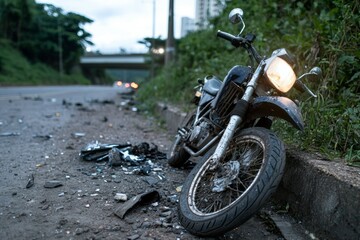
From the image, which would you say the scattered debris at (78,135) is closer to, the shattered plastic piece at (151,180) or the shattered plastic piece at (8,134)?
the shattered plastic piece at (8,134)

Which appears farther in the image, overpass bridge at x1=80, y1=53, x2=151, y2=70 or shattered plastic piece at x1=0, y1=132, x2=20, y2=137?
overpass bridge at x1=80, y1=53, x2=151, y2=70

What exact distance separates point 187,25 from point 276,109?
9726 millimetres

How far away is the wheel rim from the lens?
94.8 inches

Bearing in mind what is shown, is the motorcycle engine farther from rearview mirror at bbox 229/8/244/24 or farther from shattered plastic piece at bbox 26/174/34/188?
shattered plastic piece at bbox 26/174/34/188

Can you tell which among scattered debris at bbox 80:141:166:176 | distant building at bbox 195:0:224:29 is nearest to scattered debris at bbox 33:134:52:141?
scattered debris at bbox 80:141:166:176

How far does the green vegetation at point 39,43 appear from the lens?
35094 millimetres

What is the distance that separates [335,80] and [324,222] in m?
1.92

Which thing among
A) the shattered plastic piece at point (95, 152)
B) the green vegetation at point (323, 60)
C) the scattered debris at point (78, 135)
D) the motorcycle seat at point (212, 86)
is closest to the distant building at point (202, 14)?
the green vegetation at point (323, 60)

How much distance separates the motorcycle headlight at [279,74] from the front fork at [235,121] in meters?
0.12

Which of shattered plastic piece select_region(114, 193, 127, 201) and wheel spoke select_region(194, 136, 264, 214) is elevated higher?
wheel spoke select_region(194, 136, 264, 214)

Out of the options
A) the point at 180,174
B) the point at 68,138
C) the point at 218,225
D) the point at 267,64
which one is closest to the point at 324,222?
the point at 218,225

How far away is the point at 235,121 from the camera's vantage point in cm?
257

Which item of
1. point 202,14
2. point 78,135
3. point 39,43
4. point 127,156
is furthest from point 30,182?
point 39,43

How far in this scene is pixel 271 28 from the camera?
18.6 ft
